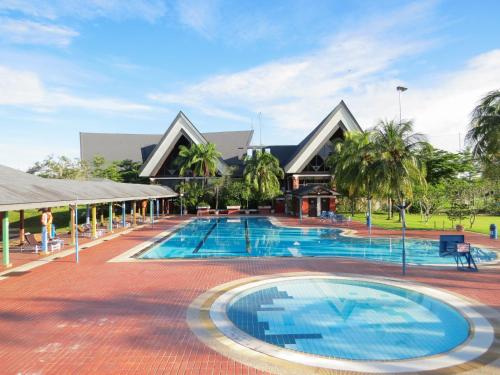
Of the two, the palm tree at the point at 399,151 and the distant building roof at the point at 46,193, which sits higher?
the palm tree at the point at 399,151

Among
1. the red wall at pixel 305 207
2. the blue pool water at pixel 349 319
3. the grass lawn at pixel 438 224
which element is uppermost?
the red wall at pixel 305 207

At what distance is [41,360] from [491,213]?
33.5 m

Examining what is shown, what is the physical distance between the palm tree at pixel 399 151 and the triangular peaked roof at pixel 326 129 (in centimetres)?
1169

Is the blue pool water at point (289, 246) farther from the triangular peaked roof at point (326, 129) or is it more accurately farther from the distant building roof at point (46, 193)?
the triangular peaked roof at point (326, 129)

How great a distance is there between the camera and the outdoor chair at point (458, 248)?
10452 millimetres

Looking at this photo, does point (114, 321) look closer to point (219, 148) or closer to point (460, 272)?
point (460, 272)

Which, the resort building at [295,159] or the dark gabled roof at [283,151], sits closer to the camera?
the resort building at [295,159]

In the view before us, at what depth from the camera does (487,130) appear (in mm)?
16688

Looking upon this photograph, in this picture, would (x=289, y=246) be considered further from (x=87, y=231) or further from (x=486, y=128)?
(x=87, y=231)

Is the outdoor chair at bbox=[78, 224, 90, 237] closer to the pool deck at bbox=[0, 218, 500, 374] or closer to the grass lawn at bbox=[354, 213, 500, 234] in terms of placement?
the pool deck at bbox=[0, 218, 500, 374]

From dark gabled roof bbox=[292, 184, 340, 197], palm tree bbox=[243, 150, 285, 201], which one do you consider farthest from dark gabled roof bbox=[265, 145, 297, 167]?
dark gabled roof bbox=[292, 184, 340, 197]

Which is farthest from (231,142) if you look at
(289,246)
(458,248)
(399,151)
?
(458,248)

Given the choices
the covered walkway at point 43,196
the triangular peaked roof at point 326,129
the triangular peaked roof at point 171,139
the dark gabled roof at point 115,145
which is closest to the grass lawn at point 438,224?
the triangular peaked roof at point 326,129

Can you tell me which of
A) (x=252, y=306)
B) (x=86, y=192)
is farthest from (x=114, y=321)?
(x=86, y=192)
